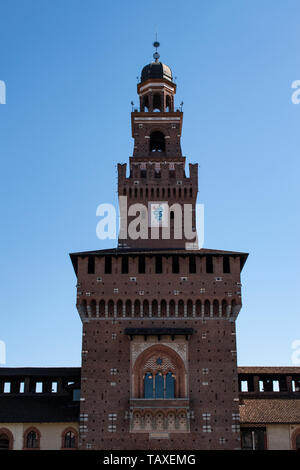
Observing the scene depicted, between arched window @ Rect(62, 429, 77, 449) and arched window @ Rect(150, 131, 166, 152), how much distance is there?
25.0 metres

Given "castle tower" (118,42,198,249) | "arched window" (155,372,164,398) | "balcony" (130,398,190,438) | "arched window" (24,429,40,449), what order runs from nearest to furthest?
1. "balcony" (130,398,190,438)
2. "arched window" (155,372,164,398)
3. "arched window" (24,429,40,449)
4. "castle tower" (118,42,198,249)

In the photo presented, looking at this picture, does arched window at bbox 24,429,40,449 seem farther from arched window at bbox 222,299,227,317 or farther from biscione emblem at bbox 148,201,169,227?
biscione emblem at bbox 148,201,169,227

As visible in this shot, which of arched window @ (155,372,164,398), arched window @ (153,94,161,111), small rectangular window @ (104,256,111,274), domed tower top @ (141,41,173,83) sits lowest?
arched window @ (155,372,164,398)

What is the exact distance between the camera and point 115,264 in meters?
47.6

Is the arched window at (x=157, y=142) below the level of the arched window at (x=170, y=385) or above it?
above

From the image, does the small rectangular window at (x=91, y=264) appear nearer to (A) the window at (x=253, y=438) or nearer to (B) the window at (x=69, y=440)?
(B) the window at (x=69, y=440)

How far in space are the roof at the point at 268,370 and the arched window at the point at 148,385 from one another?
8781mm

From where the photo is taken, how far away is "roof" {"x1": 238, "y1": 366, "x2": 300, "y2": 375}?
1996 inches

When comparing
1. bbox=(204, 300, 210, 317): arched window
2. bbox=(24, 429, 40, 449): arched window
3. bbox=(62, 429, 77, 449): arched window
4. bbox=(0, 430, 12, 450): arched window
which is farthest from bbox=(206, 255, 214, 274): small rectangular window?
bbox=(0, 430, 12, 450): arched window

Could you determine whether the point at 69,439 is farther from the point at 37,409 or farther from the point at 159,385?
the point at 159,385

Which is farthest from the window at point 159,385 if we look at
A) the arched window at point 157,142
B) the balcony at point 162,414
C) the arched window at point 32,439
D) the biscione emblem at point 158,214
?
the arched window at point 157,142

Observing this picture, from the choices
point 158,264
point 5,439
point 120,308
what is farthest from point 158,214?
point 5,439

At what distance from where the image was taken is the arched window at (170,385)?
147 feet
